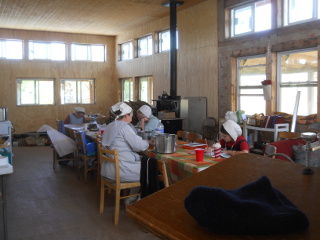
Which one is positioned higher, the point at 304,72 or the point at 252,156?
the point at 304,72

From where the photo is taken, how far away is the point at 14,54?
11141mm

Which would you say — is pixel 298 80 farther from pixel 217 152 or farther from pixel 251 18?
pixel 217 152

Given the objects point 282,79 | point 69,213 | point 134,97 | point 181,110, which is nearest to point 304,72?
point 282,79

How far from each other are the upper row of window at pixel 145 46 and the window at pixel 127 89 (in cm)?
82

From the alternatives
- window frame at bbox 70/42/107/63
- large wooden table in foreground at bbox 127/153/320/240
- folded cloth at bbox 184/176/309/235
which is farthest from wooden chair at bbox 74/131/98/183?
window frame at bbox 70/42/107/63

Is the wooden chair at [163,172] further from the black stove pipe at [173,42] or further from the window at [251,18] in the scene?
the black stove pipe at [173,42]

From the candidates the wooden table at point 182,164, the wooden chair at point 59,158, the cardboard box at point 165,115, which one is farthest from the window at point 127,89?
the wooden table at point 182,164

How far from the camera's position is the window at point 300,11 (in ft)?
18.5

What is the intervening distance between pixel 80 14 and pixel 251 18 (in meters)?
4.75

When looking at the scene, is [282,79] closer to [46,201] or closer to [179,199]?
[46,201]

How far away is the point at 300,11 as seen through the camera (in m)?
5.94

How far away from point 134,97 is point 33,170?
214 inches

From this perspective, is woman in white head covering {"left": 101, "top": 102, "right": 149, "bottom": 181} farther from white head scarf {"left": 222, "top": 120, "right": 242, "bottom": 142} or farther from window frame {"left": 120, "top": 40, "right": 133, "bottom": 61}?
window frame {"left": 120, "top": 40, "right": 133, "bottom": 61}

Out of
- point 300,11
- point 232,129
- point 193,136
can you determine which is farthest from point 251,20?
point 232,129
